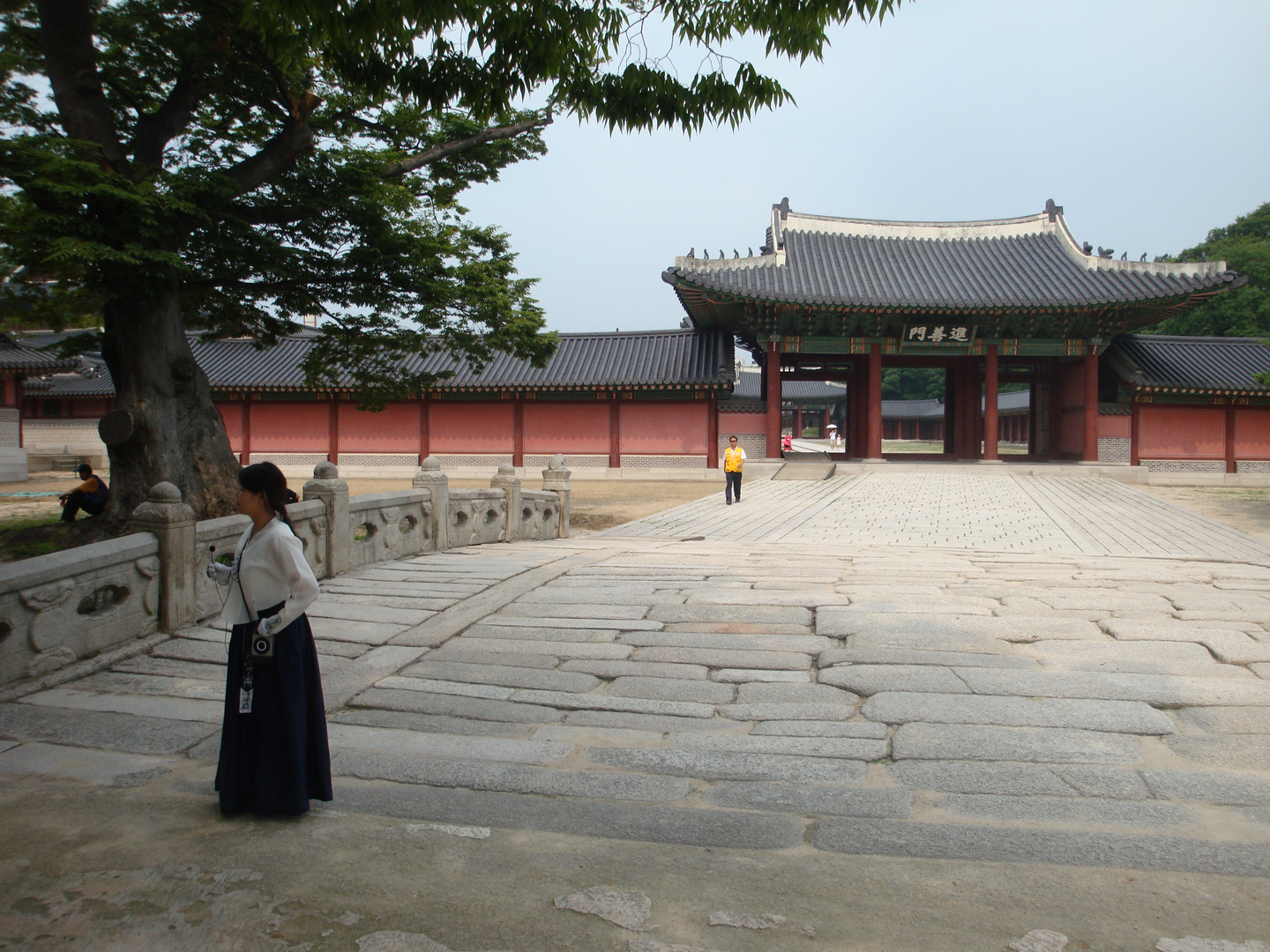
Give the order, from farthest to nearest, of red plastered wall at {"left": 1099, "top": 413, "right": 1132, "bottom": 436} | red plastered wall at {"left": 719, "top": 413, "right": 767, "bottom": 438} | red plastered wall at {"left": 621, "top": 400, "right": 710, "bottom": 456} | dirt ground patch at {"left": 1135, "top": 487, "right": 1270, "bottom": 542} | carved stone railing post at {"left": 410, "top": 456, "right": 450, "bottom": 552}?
red plastered wall at {"left": 621, "top": 400, "right": 710, "bottom": 456} < red plastered wall at {"left": 719, "top": 413, "right": 767, "bottom": 438} < red plastered wall at {"left": 1099, "top": 413, "right": 1132, "bottom": 436} < dirt ground patch at {"left": 1135, "top": 487, "right": 1270, "bottom": 542} < carved stone railing post at {"left": 410, "top": 456, "right": 450, "bottom": 552}

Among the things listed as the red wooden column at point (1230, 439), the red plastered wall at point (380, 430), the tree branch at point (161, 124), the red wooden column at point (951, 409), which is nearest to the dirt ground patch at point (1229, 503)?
the red wooden column at point (1230, 439)

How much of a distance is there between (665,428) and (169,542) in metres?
19.3

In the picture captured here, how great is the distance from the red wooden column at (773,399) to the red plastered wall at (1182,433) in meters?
9.84

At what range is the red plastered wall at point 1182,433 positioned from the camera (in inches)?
912

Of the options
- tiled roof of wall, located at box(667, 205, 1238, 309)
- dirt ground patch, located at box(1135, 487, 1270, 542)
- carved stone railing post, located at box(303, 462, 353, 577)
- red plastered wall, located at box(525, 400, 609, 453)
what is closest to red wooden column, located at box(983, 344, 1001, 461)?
tiled roof of wall, located at box(667, 205, 1238, 309)

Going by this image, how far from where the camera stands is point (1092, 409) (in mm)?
22281

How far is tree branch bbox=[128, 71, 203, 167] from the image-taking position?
8898 mm

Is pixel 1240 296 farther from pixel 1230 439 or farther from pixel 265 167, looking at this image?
pixel 265 167

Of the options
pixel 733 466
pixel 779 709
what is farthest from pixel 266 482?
pixel 733 466

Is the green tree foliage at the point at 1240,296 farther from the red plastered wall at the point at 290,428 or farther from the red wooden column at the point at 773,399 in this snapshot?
the red plastered wall at the point at 290,428

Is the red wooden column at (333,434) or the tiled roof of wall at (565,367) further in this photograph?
the red wooden column at (333,434)

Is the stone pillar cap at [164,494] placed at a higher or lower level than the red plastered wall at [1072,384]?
lower

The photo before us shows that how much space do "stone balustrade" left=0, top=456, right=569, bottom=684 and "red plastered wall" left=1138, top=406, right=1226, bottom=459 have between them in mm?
21456

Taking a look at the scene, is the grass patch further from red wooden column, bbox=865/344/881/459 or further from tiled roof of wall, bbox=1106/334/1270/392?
tiled roof of wall, bbox=1106/334/1270/392
